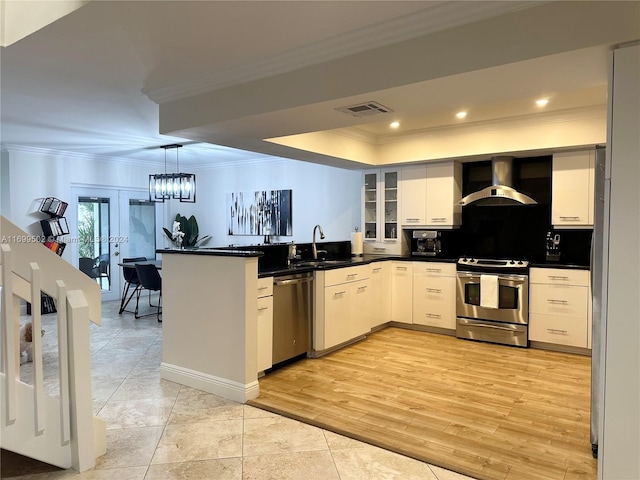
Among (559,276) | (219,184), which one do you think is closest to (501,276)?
(559,276)

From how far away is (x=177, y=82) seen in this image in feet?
11.3

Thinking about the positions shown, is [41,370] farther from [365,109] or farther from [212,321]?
[365,109]

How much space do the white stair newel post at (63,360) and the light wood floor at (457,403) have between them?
1281mm

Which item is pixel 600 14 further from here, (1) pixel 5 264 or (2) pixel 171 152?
(2) pixel 171 152

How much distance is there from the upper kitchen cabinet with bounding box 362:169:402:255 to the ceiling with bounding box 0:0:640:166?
5.77 ft

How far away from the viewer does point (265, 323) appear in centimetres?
378

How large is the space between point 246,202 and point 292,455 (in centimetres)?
570

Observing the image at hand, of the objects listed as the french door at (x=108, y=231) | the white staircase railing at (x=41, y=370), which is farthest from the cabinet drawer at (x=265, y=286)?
the french door at (x=108, y=231)

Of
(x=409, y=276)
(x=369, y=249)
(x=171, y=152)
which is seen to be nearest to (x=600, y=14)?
(x=409, y=276)

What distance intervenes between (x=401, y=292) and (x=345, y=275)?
115 centimetres

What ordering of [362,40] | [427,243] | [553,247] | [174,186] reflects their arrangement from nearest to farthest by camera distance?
[362,40], [553,247], [427,243], [174,186]

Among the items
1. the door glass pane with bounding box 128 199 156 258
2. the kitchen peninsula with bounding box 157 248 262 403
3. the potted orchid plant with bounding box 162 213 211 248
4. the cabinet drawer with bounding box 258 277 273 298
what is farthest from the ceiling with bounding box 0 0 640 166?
the potted orchid plant with bounding box 162 213 211 248

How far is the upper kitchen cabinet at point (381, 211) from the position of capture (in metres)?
5.75

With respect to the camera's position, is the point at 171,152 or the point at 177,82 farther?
the point at 171,152
